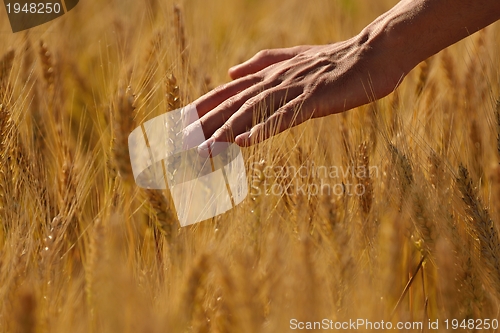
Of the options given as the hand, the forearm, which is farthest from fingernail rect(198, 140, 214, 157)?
the forearm

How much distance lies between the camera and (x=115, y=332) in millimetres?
648

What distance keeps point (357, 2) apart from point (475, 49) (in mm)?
1859

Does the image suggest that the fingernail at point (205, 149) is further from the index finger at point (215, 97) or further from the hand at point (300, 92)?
the index finger at point (215, 97)

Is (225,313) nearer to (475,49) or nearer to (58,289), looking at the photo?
(58,289)

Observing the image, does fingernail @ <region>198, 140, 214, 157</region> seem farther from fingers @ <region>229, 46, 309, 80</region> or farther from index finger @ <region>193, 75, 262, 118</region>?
fingers @ <region>229, 46, 309, 80</region>

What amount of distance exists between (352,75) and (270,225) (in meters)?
0.47

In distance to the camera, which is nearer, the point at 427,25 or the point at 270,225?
the point at 270,225

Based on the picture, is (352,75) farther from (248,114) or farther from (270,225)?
(270,225)

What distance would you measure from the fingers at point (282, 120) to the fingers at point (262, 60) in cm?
34

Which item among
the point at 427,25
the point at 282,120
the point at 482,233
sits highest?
the point at 427,25

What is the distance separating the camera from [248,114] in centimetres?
121

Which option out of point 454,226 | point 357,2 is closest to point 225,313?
point 454,226
